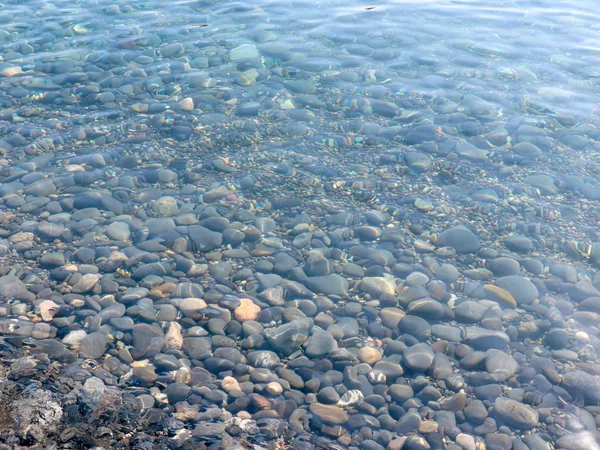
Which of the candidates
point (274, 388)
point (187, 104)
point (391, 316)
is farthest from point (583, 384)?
point (187, 104)

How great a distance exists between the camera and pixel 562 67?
21.7 feet

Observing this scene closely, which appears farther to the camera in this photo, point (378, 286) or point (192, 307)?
point (378, 286)

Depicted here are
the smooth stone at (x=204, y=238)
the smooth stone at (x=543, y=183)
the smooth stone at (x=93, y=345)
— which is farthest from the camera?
the smooth stone at (x=543, y=183)

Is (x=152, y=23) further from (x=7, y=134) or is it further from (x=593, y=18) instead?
(x=593, y=18)

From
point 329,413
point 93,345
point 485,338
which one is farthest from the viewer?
point 485,338

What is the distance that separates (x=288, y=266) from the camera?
391cm

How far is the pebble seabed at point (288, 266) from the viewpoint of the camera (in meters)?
2.89

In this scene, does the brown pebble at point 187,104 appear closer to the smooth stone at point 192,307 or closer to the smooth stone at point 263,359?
the smooth stone at point 192,307

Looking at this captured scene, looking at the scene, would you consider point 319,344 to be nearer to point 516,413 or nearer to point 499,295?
point 516,413

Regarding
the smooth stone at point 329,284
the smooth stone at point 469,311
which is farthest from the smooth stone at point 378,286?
the smooth stone at point 469,311

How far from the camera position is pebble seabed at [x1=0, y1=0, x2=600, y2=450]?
114 inches

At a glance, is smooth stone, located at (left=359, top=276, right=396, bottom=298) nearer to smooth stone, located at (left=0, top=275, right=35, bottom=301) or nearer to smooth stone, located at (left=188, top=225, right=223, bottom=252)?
smooth stone, located at (left=188, top=225, right=223, bottom=252)

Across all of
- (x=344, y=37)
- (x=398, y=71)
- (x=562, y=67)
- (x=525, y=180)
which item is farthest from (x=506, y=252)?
(x=344, y=37)

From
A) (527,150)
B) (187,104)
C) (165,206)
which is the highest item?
(187,104)
